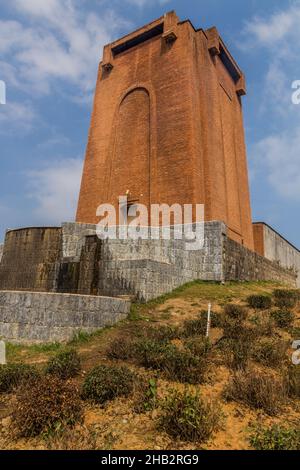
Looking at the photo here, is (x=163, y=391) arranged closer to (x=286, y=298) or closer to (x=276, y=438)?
(x=276, y=438)

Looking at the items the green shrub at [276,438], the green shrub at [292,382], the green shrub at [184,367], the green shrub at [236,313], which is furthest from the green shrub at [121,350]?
the green shrub at [236,313]

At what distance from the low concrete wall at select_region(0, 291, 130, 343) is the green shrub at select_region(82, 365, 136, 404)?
3851mm

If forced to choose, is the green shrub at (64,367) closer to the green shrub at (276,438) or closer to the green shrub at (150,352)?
the green shrub at (150,352)

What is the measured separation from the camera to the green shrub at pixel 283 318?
10133mm

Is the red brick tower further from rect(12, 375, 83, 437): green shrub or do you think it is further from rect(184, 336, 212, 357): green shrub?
rect(12, 375, 83, 437): green shrub

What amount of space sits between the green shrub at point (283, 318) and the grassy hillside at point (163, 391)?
4 cm

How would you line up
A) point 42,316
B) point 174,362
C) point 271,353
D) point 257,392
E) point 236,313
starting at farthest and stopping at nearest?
point 236,313 → point 42,316 → point 271,353 → point 174,362 → point 257,392

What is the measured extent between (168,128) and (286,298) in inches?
492

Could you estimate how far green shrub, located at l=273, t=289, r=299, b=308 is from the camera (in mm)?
12320

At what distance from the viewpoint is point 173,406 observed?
520cm

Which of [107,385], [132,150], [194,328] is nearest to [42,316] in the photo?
[194,328]

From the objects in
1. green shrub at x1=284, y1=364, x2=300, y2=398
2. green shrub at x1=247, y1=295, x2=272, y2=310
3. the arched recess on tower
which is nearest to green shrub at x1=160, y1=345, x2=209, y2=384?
green shrub at x1=284, y1=364, x2=300, y2=398

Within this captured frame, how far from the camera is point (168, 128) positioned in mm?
21125
